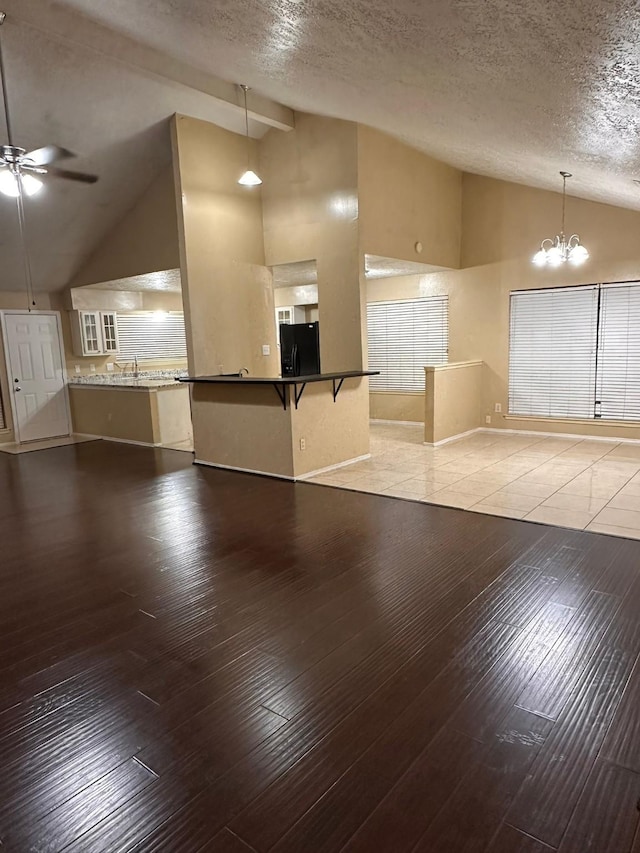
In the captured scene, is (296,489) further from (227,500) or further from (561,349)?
(561,349)

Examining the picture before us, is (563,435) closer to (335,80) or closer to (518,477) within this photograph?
(518,477)

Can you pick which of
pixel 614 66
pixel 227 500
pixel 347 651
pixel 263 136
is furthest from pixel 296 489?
pixel 263 136

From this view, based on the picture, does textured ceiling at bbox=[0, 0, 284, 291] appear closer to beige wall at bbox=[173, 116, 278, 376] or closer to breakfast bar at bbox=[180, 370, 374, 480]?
beige wall at bbox=[173, 116, 278, 376]

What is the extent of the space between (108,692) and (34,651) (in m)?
0.61

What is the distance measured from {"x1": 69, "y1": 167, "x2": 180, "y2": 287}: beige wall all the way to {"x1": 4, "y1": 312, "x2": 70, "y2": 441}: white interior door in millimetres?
1460

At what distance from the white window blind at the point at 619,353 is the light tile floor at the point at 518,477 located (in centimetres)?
50

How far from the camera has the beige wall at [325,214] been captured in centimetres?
586

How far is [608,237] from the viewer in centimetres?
654

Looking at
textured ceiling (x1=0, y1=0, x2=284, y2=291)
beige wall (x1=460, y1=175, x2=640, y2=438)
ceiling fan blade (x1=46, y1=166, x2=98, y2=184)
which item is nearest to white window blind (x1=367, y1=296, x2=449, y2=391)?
beige wall (x1=460, y1=175, x2=640, y2=438)

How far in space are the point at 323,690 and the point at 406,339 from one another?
7109 millimetres

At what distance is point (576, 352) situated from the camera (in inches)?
276

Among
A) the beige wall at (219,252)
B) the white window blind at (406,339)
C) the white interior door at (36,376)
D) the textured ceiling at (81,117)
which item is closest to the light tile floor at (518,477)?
the white window blind at (406,339)

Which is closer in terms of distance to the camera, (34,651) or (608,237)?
(34,651)

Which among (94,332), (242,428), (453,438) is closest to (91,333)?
(94,332)
